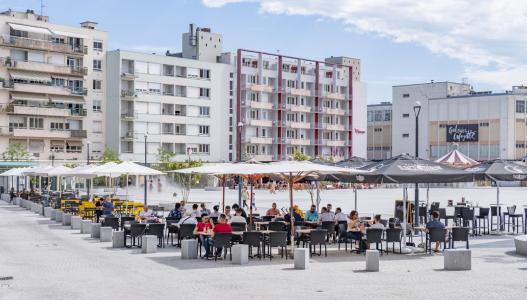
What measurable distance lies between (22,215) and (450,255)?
2872 centimetres

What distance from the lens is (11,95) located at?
88750 mm

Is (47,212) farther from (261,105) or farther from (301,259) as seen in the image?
(261,105)

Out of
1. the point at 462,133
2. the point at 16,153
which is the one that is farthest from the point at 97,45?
the point at 462,133

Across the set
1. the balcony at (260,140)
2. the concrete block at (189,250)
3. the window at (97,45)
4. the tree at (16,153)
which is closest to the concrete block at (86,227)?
the concrete block at (189,250)

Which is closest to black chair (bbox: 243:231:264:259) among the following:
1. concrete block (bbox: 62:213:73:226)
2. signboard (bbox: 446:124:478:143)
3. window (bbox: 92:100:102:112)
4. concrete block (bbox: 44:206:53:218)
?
concrete block (bbox: 62:213:73:226)

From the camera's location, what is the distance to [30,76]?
90.0 metres

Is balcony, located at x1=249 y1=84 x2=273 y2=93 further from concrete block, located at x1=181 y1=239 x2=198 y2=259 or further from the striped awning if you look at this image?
concrete block, located at x1=181 y1=239 x2=198 y2=259

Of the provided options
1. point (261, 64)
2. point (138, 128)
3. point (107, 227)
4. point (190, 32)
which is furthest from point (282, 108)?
point (107, 227)

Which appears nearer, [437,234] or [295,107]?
[437,234]

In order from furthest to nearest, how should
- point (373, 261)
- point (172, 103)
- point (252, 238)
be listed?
1. point (172, 103)
2. point (252, 238)
3. point (373, 261)

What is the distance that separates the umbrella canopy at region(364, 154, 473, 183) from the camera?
21500 millimetres

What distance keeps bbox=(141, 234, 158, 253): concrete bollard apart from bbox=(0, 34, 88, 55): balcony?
70852 mm

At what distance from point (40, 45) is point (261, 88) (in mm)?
33737

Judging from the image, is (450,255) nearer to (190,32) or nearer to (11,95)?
(11,95)
